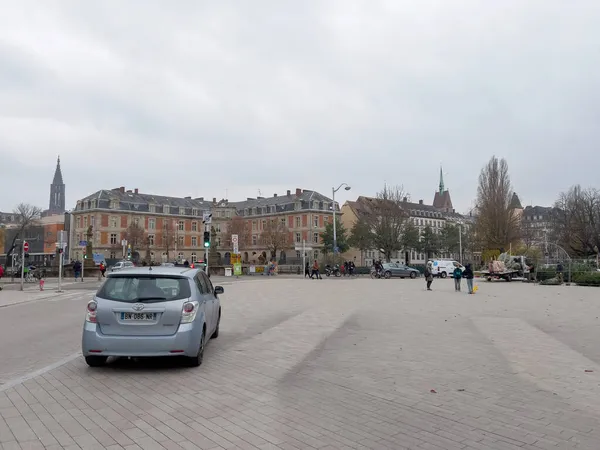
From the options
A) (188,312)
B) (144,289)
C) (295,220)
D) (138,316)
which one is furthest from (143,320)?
(295,220)

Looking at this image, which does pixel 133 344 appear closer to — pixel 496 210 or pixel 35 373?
pixel 35 373

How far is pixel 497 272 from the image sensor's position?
3891 cm

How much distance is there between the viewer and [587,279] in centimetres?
3122

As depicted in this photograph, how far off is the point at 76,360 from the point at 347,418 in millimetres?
5236

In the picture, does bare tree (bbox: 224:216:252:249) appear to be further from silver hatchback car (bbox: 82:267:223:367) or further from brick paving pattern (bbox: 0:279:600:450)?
silver hatchback car (bbox: 82:267:223:367)

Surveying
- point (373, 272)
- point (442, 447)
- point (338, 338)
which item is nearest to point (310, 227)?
point (373, 272)

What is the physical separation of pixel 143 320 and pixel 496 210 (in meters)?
58.1

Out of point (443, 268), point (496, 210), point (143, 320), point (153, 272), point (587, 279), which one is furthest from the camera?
point (496, 210)

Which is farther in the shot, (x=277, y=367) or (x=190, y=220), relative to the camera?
(x=190, y=220)

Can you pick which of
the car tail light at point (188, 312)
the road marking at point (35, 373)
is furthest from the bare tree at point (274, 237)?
the car tail light at point (188, 312)

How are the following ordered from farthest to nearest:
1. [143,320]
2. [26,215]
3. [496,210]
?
[26,215] < [496,210] < [143,320]

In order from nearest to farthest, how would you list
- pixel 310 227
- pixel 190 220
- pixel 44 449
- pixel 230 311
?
pixel 44 449 → pixel 230 311 → pixel 310 227 → pixel 190 220

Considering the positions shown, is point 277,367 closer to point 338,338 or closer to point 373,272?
point 338,338

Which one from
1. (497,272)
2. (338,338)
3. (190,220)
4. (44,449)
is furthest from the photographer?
(190,220)
